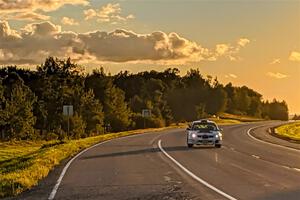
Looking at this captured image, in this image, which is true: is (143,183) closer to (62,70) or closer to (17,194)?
(17,194)

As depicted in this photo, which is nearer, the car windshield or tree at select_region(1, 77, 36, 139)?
the car windshield

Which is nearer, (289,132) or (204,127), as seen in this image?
(204,127)

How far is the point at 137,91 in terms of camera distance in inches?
6821

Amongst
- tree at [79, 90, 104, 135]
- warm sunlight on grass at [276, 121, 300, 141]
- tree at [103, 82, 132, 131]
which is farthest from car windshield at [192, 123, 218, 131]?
tree at [103, 82, 132, 131]

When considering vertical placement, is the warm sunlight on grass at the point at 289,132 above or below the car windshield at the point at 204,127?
below

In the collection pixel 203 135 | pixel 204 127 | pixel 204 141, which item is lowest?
pixel 204 141

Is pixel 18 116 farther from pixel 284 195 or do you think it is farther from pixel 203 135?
pixel 284 195

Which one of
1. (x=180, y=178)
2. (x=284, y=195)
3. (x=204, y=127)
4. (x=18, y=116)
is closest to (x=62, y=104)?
(x=18, y=116)

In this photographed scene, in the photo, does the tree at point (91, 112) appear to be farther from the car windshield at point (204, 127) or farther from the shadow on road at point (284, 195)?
the shadow on road at point (284, 195)

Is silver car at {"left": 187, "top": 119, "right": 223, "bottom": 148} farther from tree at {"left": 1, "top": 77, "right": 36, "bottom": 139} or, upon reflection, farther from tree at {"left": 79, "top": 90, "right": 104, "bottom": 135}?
tree at {"left": 79, "top": 90, "right": 104, "bottom": 135}

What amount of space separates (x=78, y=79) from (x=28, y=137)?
95.8 ft

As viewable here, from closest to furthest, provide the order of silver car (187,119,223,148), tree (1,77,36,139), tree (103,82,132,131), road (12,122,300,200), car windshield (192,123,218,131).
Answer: road (12,122,300,200), silver car (187,119,223,148), car windshield (192,123,218,131), tree (1,77,36,139), tree (103,82,132,131)

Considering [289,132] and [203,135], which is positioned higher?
[203,135]

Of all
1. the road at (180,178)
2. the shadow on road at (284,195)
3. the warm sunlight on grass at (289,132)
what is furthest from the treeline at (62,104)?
the shadow on road at (284,195)
